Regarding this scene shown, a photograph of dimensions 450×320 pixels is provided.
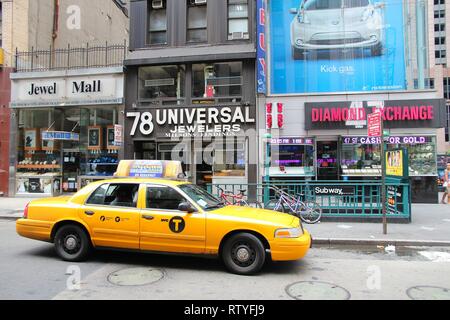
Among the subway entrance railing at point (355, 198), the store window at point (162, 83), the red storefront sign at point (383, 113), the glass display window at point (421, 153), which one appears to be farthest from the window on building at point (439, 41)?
the subway entrance railing at point (355, 198)

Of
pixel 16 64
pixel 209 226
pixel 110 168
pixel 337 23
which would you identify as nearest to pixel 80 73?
pixel 16 64

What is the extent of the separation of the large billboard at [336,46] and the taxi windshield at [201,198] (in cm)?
981

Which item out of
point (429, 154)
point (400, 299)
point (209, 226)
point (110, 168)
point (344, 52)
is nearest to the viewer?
point (400, 299)

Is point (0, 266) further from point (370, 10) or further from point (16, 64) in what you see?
point (370, 10)

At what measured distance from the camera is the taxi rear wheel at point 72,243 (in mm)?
6031

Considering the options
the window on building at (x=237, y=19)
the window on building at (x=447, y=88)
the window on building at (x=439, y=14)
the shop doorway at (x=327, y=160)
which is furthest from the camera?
the window on building at (x=439, y=14)

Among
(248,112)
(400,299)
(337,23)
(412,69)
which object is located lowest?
(400,299)

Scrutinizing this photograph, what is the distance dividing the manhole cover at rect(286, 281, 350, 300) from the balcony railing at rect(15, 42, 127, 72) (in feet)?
46.9

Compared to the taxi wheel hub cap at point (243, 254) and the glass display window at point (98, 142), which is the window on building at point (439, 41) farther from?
the taxi wheel hub cap at point (243, 254)

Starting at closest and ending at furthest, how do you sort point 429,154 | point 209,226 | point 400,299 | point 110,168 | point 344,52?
1. point 400,299
2. point 209,226
3. point 429,154
4. point 344,52
5. point 110,168

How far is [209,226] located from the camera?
18.2ft

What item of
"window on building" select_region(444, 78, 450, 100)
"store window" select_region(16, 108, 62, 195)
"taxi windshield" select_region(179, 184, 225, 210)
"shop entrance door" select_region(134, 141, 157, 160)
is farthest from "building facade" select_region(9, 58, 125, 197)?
"window on building" select_region(444, 78, 450, 100)

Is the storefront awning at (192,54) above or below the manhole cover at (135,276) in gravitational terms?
above

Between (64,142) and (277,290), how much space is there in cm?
1498
